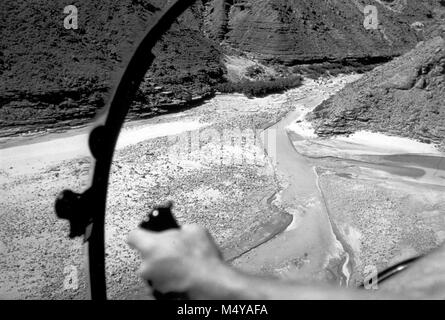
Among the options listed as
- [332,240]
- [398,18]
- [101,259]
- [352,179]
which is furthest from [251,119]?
[398,18]

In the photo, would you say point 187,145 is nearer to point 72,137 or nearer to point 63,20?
point 72,137

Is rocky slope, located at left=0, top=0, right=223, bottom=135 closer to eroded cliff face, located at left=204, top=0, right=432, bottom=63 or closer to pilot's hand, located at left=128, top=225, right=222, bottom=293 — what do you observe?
eroded cliff face, located at left=204, top=0, right=432, bottom=63

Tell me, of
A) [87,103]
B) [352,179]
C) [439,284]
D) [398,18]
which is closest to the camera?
[439,284]

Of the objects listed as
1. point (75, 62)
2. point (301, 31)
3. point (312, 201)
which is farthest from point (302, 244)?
point (301, 31)

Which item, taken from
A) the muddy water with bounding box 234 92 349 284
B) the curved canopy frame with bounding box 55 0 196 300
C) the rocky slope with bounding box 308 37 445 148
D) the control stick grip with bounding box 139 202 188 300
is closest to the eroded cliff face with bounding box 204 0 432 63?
the rocky slope with bounding box 308 37 445 148

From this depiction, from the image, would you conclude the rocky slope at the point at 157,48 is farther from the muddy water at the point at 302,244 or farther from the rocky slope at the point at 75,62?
the muddy water at the point at 302,244

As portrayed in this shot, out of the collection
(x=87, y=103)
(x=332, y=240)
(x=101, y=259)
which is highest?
(x=101, y=259)

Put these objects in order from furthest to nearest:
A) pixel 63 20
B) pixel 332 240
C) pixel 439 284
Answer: pixel 63 20, pixel 332 240, pixel 439 284
